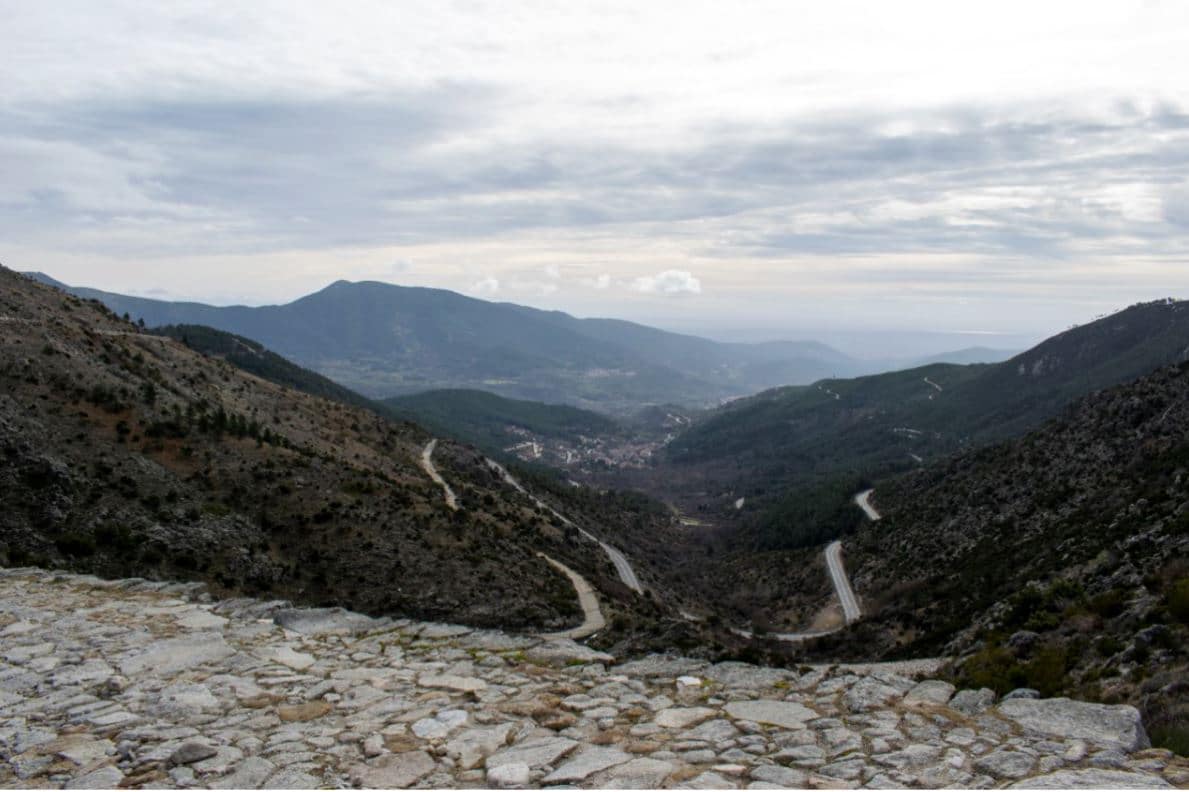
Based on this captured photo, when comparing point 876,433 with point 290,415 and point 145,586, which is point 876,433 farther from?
point 145,586

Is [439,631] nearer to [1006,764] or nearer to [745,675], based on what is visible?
[745,675]

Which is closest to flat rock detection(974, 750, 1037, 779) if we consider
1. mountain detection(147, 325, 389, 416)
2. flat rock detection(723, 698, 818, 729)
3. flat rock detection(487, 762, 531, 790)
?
flat rock detection(723, 698, 818, 729)

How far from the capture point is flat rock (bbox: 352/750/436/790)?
547 cm

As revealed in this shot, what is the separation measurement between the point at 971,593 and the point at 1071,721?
28.4m

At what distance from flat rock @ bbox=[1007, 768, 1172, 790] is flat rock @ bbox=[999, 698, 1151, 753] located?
0.67 metres

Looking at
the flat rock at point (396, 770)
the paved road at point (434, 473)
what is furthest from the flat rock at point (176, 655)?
the paved road at point (434, 473)

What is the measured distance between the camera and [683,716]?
6.80m

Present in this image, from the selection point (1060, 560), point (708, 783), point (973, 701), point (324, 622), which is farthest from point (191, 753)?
point (1060, 560)

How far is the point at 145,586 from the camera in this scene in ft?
39.7

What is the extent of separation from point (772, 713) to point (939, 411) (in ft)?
486

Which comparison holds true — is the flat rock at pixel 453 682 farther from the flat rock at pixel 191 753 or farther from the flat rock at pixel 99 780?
the flat rock at pixel 99 780

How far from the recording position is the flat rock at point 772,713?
260 inches

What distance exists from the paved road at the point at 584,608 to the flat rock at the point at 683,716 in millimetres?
10047

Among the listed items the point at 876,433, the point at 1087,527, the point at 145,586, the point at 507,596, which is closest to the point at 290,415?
the point at 507,596
